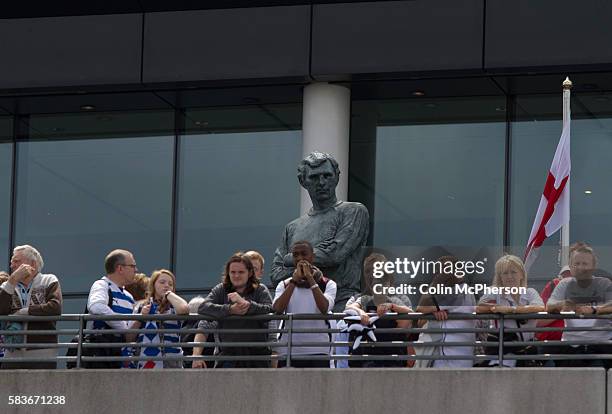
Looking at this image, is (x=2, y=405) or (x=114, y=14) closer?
(x=2, y=405)

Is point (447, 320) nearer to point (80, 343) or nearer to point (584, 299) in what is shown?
point (584, 299)

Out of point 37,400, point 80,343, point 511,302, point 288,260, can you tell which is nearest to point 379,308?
point 511,302

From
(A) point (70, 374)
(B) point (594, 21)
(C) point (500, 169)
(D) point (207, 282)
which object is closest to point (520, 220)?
(C) point (500, 169)

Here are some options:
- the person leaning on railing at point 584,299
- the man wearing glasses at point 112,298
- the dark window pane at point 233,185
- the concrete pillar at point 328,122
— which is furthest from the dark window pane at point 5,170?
the person leaning on railing at point 584,299

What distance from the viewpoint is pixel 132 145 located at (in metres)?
26.0

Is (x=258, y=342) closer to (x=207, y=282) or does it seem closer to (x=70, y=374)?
(x=70, y=374)

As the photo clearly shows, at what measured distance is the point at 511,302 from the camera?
17438 millimetres

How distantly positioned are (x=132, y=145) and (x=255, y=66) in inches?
93.8

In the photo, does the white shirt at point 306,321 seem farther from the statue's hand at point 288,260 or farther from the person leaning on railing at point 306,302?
the statue's hand at point 288,260

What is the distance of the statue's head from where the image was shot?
19.9 metres

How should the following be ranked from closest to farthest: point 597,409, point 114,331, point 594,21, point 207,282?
point 597,409 → point 114,331 → point 594,21 → point 207,282

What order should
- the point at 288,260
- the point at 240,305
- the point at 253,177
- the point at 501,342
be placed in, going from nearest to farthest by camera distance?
1. the point at 501,342
2. the point at 240,305
3. the point at 288,260
4. the point at 253,177

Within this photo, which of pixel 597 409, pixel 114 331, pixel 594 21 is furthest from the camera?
pixel 594 21

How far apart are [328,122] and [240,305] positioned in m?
7.03
